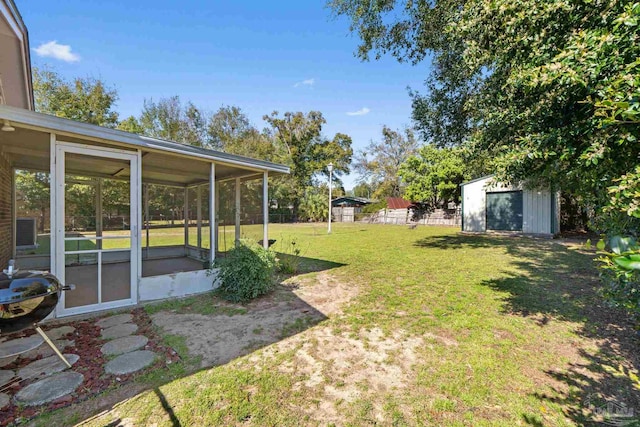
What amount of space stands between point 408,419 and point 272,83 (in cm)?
1585

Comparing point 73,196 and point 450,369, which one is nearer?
point 450,369

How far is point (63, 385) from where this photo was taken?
239 cm

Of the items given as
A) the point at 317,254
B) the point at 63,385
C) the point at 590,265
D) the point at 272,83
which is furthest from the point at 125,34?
the point at 590,265

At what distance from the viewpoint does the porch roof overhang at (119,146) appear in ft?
11.6

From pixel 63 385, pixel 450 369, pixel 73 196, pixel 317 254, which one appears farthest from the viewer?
pixel 317 254

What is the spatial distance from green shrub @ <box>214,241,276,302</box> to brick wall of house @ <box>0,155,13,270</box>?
12.5ft

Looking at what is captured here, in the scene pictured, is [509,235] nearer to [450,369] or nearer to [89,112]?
[450,369]

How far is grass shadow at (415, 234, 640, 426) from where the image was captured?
2172 mm

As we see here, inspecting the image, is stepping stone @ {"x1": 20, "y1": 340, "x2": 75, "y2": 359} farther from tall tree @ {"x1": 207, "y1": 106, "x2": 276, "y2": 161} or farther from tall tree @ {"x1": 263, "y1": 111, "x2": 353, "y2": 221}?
tall tree @ {"x1": 263, "y1": 111, "x2": 353, "y2": 221}

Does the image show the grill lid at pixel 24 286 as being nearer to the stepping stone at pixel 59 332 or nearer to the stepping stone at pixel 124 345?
the stepping stone at pixel 124 345

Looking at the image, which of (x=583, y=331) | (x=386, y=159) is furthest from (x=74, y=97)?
(x=386, y=159)

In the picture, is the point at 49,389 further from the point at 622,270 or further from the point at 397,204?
the point at 397,204

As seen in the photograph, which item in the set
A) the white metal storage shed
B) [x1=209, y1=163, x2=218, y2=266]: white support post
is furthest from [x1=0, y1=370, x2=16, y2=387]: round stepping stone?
the white metal storage shed

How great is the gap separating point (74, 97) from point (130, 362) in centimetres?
2172
